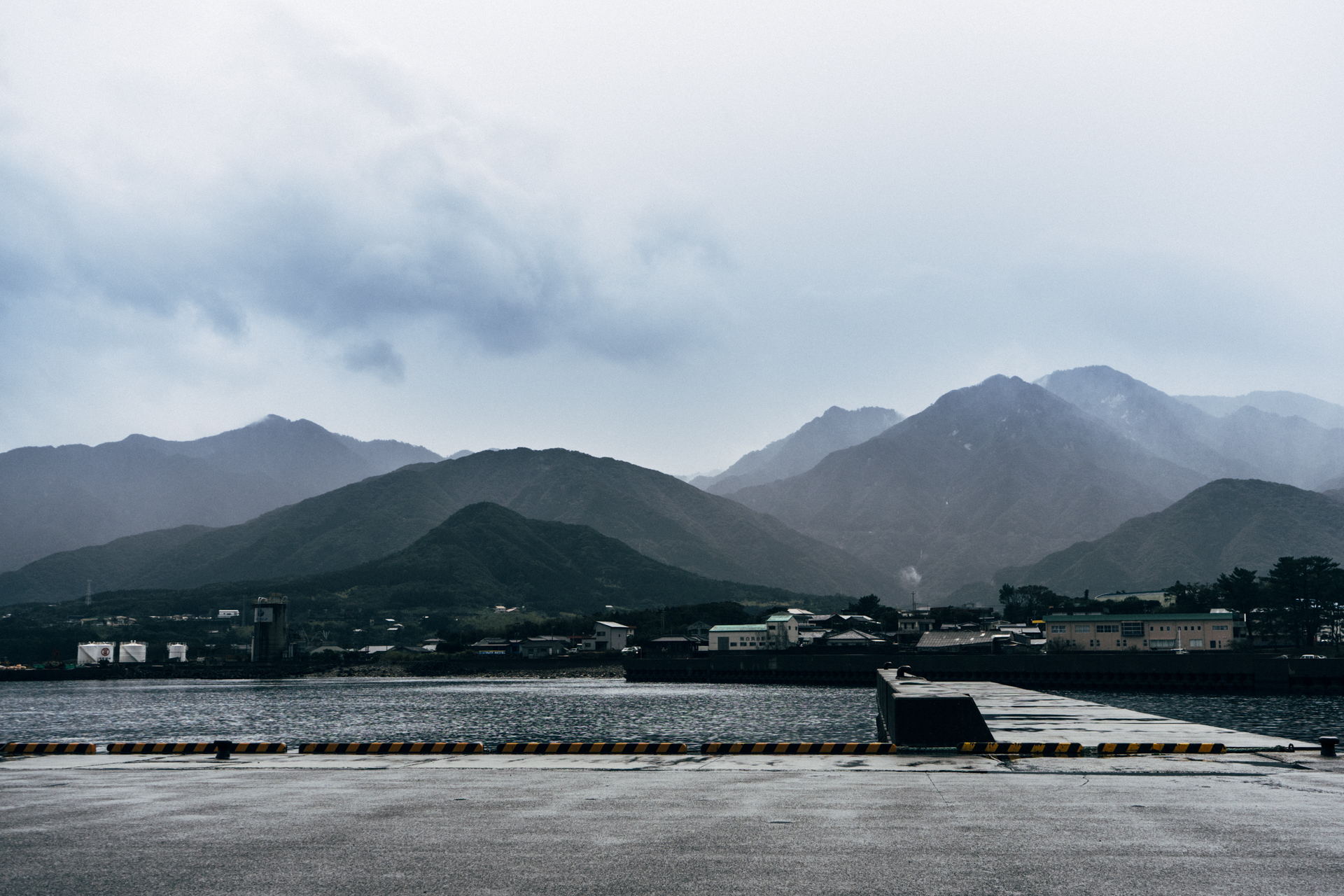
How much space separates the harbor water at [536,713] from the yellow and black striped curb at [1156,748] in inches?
705

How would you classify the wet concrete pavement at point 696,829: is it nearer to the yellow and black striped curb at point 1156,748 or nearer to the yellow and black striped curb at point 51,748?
the yellow and black striped curb at point 1156,748

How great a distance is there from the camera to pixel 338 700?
129 m

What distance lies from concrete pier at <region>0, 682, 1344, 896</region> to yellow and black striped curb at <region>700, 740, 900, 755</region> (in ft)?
3.41

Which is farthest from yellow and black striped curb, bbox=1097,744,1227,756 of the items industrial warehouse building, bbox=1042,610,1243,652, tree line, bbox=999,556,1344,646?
tree line, bbox=999,556,1344,646

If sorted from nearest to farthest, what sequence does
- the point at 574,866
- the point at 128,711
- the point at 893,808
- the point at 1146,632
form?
the point at 574,866
the point at 893,808
the point at 128,711
the point at 1146,632

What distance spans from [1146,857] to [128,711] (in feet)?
391

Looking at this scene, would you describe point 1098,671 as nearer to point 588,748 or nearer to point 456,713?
point 456,713

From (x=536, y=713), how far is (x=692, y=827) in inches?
3155

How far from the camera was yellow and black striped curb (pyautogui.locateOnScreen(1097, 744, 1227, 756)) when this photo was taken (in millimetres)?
28734

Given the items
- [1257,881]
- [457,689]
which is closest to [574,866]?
[1257,881]

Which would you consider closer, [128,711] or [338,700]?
[128,711]

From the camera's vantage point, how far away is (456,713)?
319 ft

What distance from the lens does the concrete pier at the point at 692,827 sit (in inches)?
533

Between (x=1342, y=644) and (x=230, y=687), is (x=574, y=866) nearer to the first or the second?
(x=230, y=687)
